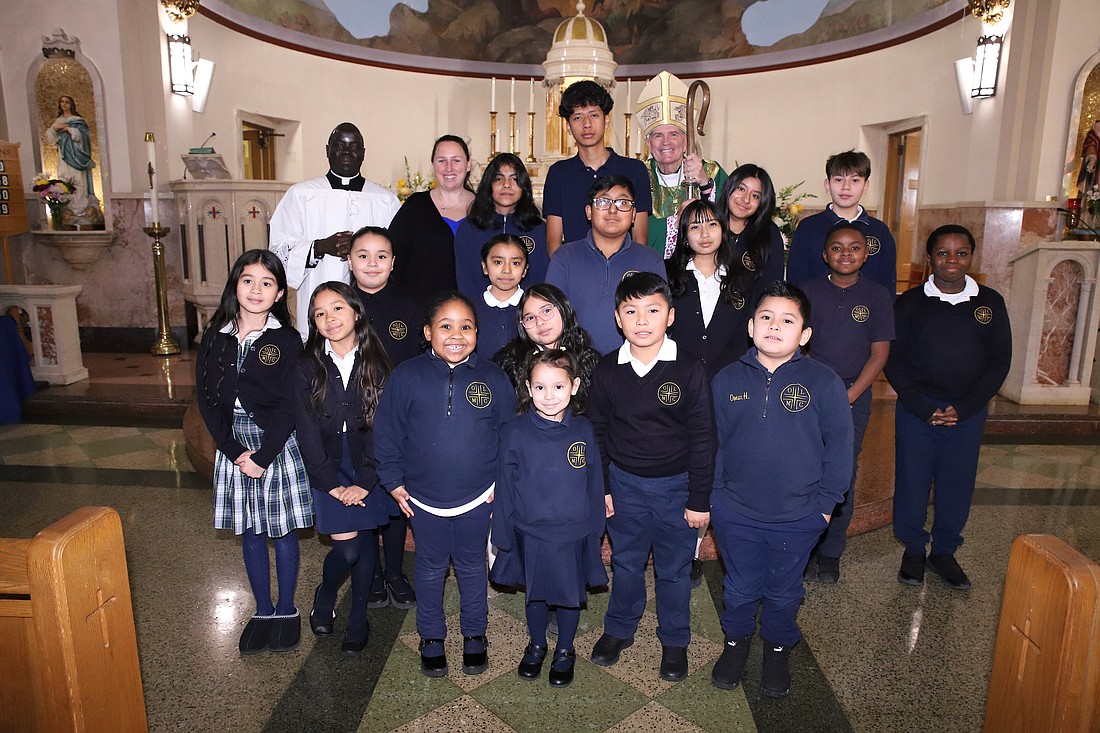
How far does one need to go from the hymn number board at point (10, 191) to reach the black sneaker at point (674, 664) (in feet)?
23.9

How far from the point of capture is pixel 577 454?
7.35 ft

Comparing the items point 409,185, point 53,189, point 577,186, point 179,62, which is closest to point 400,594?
point 577,186

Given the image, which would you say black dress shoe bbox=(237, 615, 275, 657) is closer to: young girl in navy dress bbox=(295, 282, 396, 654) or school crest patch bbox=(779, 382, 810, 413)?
young girl in navy dress bbox=(295, 282, 396, 654)

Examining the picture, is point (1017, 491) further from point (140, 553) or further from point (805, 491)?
point (140, 553)

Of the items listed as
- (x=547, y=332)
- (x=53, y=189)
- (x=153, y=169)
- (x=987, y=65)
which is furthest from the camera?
(x=987, y=65)

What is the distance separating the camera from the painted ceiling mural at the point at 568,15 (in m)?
9.62

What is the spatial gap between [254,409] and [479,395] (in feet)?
2.49

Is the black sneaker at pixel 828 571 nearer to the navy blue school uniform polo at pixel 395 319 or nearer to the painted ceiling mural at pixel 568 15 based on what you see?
the navy blue school uniform polo at pixel 395 319

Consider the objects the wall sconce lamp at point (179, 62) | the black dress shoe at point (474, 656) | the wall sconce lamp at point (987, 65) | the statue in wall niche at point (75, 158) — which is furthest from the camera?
the wall sconce lamp at point (179, 62)

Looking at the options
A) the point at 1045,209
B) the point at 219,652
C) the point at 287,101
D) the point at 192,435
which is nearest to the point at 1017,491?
the point at 1045,209

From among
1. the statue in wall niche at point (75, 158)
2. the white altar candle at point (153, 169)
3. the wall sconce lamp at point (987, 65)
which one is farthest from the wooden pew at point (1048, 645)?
the statue in wall niche at point (75, 158)

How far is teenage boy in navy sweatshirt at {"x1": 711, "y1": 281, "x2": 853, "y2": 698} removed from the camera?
7.22 ft

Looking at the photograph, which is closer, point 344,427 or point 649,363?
point 649,363

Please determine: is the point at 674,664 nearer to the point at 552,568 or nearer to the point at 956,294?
the point at 552,568
